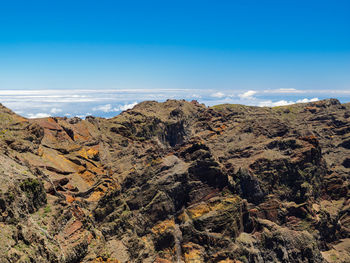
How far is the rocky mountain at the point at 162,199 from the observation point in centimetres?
4072

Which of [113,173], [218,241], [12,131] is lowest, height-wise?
[218,241]

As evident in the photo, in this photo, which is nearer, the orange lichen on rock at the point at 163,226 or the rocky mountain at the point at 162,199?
the rocky mountain at the point at 162,199

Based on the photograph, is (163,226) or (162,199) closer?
(163,226)

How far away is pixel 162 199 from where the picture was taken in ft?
240

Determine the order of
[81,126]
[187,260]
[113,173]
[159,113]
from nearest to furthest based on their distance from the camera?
[187,260] < [113,173] < [81,126] < [159,113]

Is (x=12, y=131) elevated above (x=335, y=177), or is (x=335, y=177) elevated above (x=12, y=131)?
(x=12, y=131)

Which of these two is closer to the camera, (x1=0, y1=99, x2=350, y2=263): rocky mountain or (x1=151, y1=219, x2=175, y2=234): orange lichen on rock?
(x1=0, y1=99, x2=350, y2=263): rocky mountain

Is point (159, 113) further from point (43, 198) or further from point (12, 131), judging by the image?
point (43, 198)

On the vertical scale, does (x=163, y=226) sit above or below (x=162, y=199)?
below

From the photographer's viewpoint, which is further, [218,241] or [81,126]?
[81,126]

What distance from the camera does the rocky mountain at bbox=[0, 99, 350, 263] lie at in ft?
134

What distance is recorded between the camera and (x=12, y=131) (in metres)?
68.1

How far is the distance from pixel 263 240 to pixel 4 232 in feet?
202

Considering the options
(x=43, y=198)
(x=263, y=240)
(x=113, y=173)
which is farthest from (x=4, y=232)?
(x=263, y=240)
